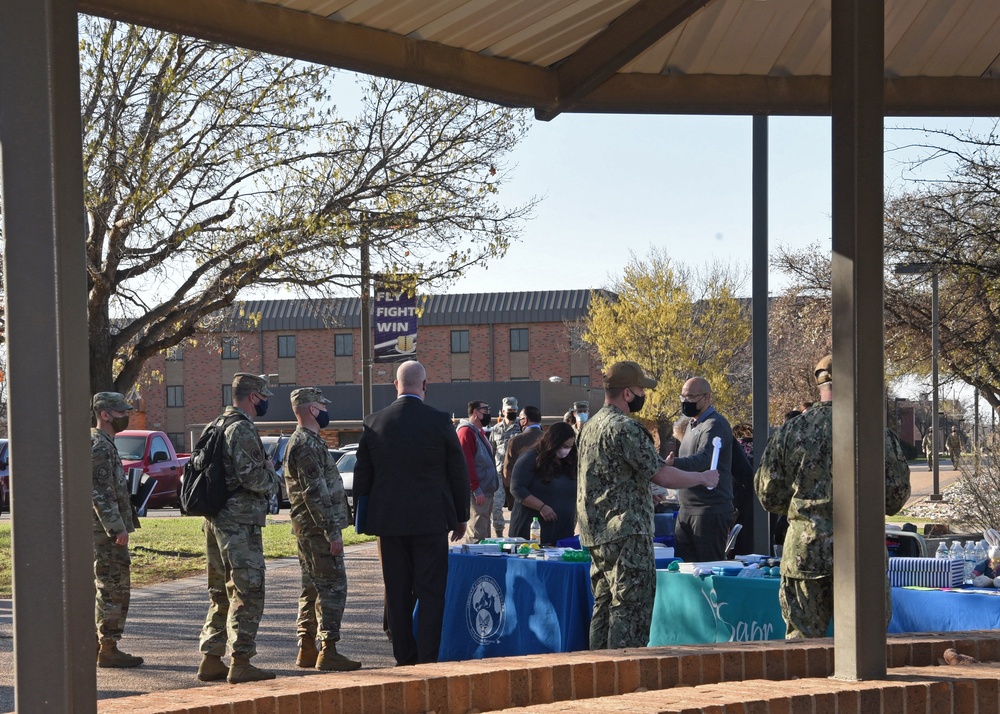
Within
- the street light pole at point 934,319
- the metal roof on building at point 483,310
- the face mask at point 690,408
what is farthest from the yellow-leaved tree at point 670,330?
the face mask at point 690,408

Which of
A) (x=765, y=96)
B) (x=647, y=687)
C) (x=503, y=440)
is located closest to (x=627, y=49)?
(x=765, y=96)

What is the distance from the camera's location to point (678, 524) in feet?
32.2

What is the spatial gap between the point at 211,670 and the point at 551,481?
133 inches

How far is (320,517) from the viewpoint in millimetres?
8586

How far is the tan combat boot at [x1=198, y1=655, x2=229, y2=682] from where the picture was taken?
27.3 ft

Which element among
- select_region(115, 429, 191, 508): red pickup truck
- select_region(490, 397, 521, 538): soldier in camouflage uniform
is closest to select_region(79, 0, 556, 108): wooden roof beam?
select_region(490, 397, 521, 538): soldier in camouflage uniform

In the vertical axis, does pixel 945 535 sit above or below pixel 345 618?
above

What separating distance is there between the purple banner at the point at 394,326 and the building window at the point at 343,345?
47102 millimetres

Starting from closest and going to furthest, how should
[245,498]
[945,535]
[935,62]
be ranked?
1. [935,62]
2. [245,498]
3. [945,535]

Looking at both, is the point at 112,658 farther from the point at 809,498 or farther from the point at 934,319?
the point at 934,319

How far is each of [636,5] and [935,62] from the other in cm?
176

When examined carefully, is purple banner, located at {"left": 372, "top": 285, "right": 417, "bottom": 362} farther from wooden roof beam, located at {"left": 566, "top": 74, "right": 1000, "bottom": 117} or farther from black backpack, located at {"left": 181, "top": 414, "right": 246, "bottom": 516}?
wooden roof beam, located at {"left": 566, "top": 74, "right": 1000, "bottom": 117}

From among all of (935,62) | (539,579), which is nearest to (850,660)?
(935,62)

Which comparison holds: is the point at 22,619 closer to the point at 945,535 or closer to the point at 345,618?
the point at 945,535
